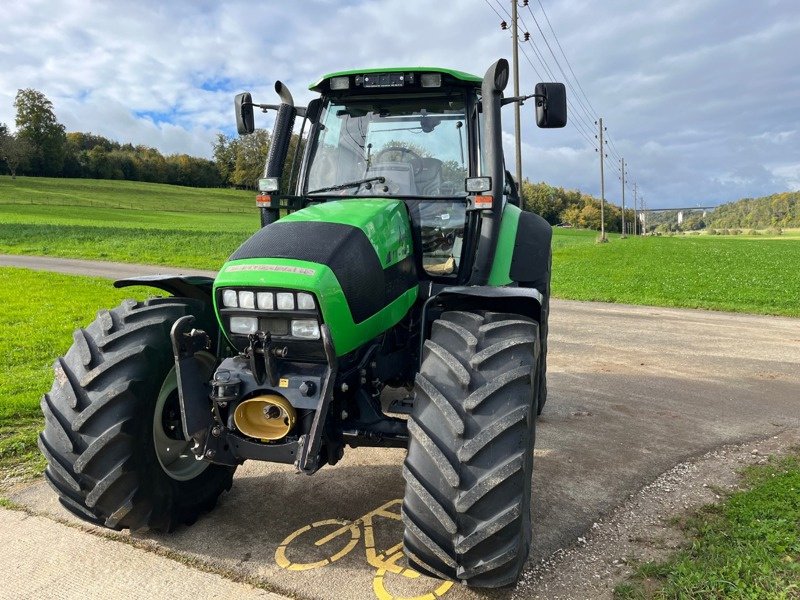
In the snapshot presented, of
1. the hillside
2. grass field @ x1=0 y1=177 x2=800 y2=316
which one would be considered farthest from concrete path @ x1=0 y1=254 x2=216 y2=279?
the hillside

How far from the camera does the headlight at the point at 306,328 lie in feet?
9.45

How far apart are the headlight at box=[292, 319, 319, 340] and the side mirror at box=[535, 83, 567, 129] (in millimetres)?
2202

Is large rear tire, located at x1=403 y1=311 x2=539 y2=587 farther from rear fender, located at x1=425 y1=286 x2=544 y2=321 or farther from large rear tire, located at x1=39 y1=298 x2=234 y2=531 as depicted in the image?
large rear tire, located at x1=39 y1=298 x2=234 y2=531

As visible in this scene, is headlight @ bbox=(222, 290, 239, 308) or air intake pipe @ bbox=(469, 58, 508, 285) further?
air intake pipe @ bbox=(469, 58, 508, 285)

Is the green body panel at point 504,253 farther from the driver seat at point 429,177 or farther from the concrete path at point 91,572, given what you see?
the concrete path at point 91,572

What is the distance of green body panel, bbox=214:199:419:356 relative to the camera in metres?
2.85

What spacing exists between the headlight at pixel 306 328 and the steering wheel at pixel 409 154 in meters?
1.68

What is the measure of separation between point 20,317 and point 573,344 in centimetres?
893

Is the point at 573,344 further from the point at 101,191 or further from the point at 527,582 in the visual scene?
the point at 101,191

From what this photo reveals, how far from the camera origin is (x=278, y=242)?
10.1ft

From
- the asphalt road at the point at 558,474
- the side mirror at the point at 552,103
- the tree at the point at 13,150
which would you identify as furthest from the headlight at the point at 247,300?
the tree at the point at 13,150

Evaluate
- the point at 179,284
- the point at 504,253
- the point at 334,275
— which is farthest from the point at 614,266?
the point at 334,275

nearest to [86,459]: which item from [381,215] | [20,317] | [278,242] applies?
[278,242]

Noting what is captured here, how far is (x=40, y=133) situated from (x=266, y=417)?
92925mm
